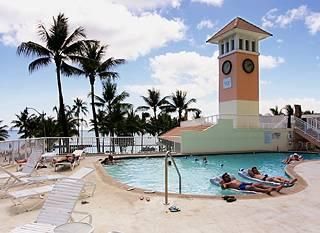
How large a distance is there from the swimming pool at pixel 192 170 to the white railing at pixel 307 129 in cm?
253

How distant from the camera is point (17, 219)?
19.1ft

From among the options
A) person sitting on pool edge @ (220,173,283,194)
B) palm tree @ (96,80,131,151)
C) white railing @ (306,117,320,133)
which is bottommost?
person sitting on pool edge @ (220,173,283,194)

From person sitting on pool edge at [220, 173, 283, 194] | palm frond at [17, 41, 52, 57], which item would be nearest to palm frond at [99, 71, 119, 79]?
palm frond at [17, 41, 52, 57]

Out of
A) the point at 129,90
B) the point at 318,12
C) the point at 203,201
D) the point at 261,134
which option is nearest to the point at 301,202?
the point at 203,201

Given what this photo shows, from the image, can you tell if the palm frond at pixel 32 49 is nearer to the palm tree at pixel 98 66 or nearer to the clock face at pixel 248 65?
the palm tree at pixel 98 66

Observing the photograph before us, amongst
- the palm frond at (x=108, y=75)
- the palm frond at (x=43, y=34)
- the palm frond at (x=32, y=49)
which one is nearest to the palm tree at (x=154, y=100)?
the palm frond at (x=108, y=75)

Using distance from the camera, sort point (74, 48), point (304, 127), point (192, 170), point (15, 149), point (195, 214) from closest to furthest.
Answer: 1. point (195, 214)
2. point (15, 149)
3. point (192, 170)
4. point (74, 48)
5. point (304, 127)

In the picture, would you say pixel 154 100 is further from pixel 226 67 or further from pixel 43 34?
pixel 43 34

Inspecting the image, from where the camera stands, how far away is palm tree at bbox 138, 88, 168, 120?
124 feet

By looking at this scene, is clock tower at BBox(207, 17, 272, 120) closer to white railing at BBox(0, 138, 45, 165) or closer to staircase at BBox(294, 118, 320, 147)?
staircase at BBox(294, 118, 320, 147)

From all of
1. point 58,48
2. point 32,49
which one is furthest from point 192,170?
point 32,49

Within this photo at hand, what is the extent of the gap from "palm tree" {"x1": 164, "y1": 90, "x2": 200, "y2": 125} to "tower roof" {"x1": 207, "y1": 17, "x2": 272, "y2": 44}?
39.7ft

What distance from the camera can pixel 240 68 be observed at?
2528 centimetres

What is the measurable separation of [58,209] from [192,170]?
10.4 meters
